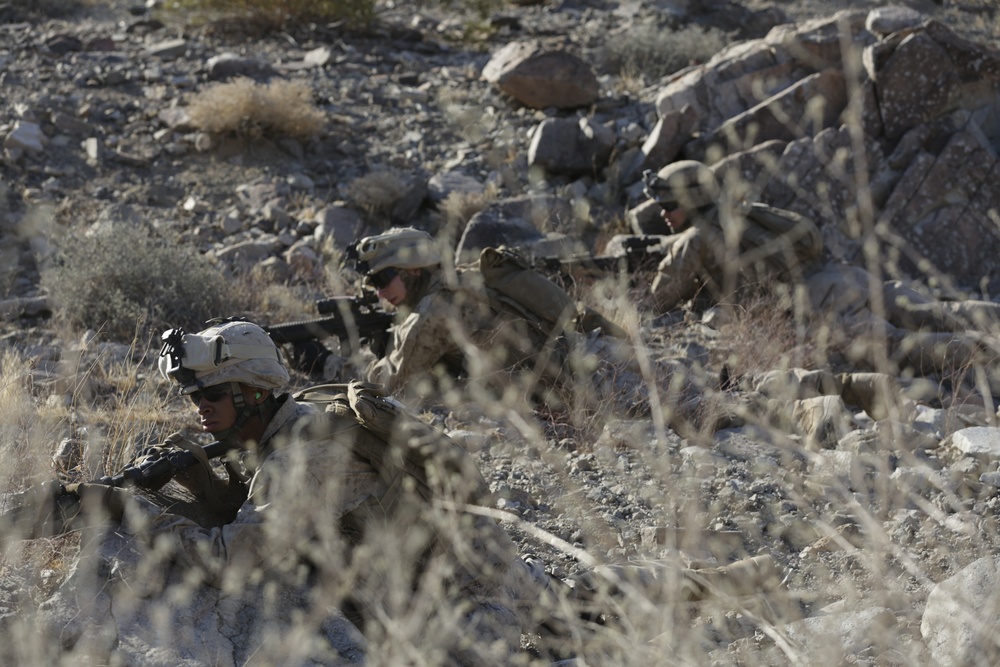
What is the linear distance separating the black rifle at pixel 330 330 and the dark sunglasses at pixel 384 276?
385 mm

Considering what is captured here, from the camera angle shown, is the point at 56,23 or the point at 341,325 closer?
the point at 341,325

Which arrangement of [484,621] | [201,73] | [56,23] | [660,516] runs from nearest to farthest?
[484,621] < [660,516] < [201,73] < [56,23]

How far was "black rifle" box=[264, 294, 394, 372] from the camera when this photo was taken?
5.89 metres

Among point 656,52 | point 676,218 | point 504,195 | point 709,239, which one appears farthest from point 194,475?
point 656,52

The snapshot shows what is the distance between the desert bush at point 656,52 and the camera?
40.7 ft

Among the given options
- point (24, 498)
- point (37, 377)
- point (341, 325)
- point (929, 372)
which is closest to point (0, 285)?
point (37, 377)

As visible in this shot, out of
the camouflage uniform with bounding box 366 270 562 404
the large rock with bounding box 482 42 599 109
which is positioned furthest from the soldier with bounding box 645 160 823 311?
the large rock with bounding box 482 42 599 109

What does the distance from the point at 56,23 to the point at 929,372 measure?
39.7 ft

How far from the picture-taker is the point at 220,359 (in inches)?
128

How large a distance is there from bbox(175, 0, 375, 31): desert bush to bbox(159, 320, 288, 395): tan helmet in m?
11.2

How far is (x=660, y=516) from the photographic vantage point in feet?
14.2

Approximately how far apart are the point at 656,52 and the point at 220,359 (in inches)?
405

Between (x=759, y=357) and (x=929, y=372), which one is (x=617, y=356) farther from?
(x=929, y=372)

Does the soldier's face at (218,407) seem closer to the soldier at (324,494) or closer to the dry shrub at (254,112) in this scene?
the soldier at (324,494)
